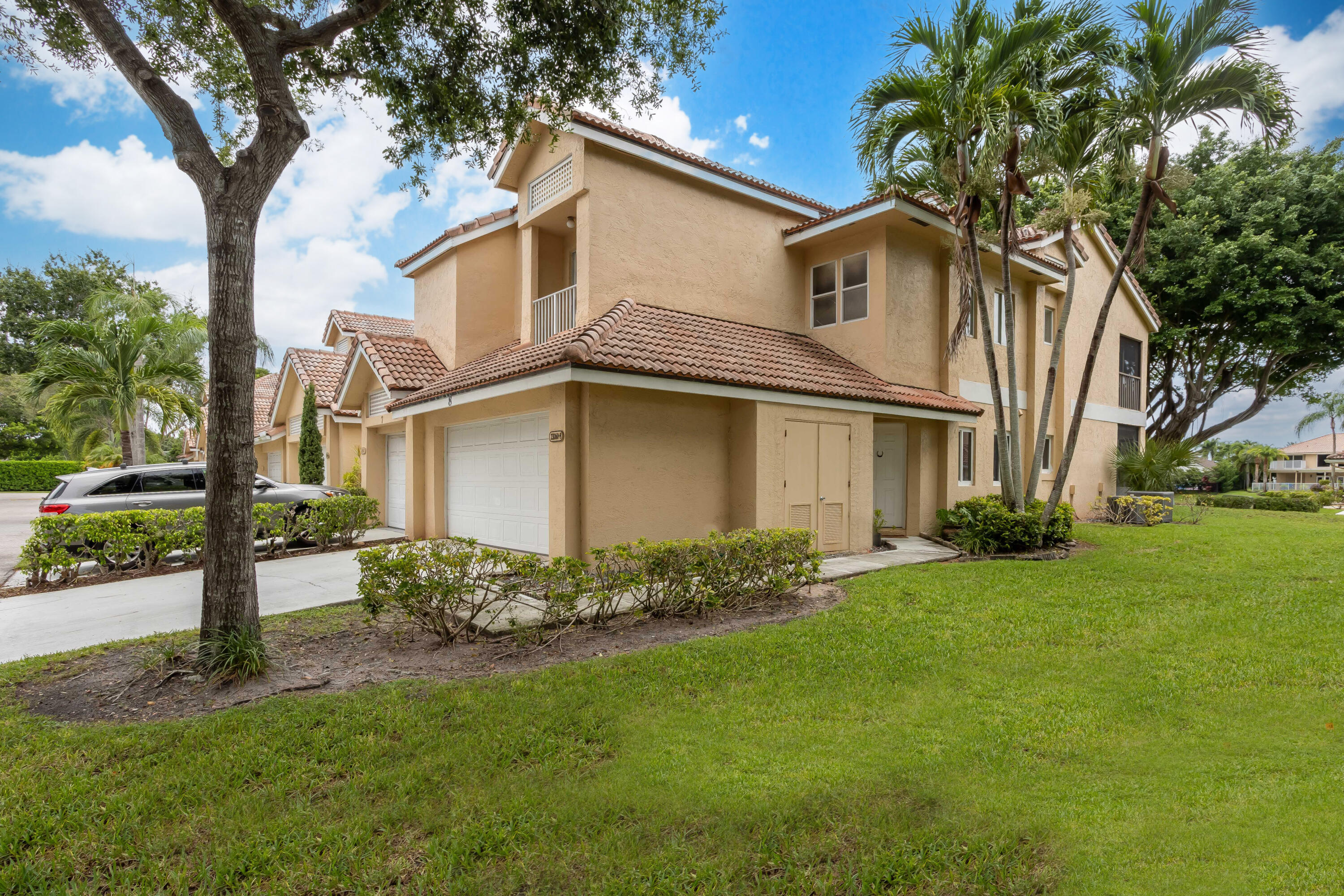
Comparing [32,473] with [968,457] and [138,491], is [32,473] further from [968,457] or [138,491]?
[968,457]

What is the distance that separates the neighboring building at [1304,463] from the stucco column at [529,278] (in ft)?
255

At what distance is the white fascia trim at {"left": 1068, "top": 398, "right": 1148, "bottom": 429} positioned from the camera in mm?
18062

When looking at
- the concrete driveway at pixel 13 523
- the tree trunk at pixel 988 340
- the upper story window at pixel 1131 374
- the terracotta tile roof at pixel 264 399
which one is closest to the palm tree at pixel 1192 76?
the tree trunk at pixel 988 340

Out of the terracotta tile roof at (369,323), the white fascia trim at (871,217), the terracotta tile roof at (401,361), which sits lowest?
the terracotta tile roof at (401,361)

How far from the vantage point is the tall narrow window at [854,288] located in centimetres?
1340

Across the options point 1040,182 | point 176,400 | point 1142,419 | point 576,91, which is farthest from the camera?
point 1040,182

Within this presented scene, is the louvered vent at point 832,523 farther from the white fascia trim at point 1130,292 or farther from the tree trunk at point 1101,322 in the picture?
the white fascia trim at point 1130,292

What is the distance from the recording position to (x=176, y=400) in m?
19.1

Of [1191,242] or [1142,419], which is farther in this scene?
[1191,242]

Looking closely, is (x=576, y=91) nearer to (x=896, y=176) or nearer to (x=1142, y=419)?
(x=896, y=176)

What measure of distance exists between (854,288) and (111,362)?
18.5 m

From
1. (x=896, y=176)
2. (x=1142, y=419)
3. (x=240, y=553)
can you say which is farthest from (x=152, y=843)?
(x=1142, y=419)

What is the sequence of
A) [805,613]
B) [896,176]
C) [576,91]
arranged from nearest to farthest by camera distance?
[805,613], [576,91], [896,176]

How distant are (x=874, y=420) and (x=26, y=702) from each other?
12362mm
